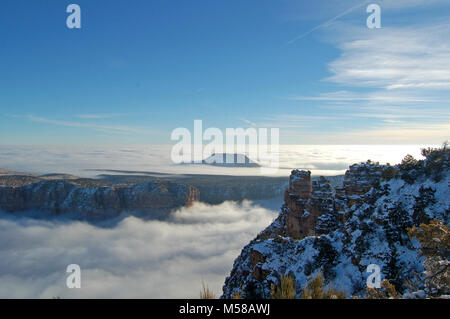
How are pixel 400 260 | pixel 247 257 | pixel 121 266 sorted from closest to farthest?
1. pixel 400 260
2. pixel 247 257
3. pixel 121 266

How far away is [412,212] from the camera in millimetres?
20031

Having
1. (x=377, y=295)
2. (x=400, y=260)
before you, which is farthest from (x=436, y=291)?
(x=400, y=260)

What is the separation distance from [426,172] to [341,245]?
9.80 metres

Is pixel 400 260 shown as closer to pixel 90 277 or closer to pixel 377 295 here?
pixel 377 295

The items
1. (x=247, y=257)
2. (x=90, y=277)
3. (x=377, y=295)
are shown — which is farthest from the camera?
(x=90, y=277)

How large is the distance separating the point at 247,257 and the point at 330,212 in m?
17.4

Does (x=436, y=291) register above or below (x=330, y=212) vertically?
above

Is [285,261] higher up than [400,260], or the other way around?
[400,260]

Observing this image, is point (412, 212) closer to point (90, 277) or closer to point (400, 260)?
point (400, 260)

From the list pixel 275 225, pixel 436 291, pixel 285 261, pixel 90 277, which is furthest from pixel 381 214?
pixel 90 277

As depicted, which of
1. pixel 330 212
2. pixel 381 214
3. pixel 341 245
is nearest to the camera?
pixel 381 214

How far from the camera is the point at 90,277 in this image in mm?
156500
